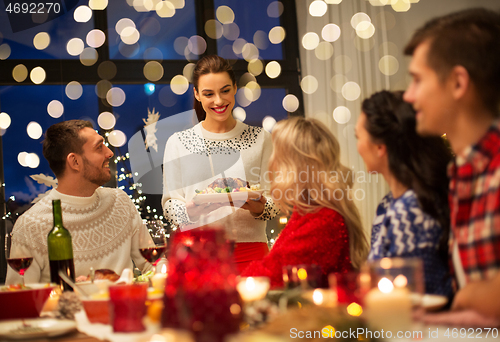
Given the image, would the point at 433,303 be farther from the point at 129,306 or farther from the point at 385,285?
the point at 129,306

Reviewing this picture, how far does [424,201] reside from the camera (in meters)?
1.05

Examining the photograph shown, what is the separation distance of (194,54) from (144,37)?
1.38 feet

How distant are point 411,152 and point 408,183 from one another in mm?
78

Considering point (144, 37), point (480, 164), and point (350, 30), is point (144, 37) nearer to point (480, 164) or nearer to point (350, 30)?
point (350, 30)

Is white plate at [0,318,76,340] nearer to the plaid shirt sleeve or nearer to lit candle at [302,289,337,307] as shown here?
lit candle at [302,289,337,307]

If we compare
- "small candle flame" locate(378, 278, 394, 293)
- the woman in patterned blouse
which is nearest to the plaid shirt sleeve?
the woman in patterned blouse

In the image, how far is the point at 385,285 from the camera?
2.33ft

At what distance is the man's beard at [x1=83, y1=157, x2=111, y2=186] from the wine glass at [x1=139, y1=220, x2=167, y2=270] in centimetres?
85

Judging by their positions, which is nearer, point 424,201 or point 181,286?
point 181,286

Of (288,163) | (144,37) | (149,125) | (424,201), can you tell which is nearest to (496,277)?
(424,201)

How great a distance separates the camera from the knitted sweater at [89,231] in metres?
1.84

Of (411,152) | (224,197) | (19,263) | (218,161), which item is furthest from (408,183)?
(218,161)

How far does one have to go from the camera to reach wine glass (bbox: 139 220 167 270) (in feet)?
4.34

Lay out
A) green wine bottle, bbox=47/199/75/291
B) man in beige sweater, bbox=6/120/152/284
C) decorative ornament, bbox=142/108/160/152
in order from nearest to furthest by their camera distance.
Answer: green wine bottle, bbox=47/199/75/291, man in beige sweater, bbox=6/120/152/284, decorative ornament, bbox=142/108/160/152
